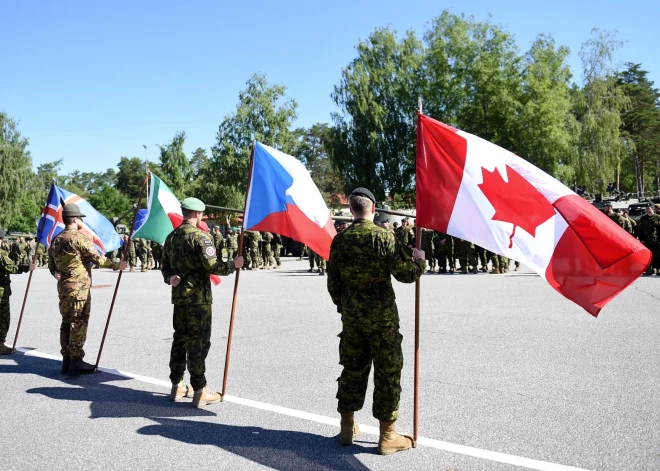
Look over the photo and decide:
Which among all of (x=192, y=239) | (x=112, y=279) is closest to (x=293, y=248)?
(x=112, y=279)

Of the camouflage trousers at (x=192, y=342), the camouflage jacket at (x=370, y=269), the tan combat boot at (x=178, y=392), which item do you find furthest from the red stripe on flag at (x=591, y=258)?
the tan combat boot at (x=178, y=392)

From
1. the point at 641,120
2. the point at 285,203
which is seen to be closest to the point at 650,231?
the point at 285,203

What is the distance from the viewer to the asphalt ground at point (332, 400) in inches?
173

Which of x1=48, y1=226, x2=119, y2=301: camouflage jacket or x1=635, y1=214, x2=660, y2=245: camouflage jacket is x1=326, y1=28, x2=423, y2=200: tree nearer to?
x1=635, y1=214, x2=660, y2=245: camouflage jacket

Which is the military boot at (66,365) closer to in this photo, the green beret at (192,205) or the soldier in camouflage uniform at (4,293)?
the soldier in camouflage uniform at (4,293)

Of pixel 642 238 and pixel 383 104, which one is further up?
pixel 383 104

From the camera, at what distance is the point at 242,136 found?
171 ft

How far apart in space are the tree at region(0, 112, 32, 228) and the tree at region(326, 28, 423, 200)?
3053 cm

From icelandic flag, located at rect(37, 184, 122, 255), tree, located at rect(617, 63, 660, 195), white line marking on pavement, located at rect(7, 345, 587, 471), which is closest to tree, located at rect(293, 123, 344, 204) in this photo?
tree, located at rect(617, 63, 660, 195)

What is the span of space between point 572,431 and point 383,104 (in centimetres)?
4557

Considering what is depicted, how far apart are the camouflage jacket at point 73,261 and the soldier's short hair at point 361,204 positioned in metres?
3.78

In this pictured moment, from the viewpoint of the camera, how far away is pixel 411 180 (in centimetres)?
4828

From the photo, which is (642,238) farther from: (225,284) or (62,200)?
(62,200)

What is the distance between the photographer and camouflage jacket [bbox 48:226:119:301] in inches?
286
